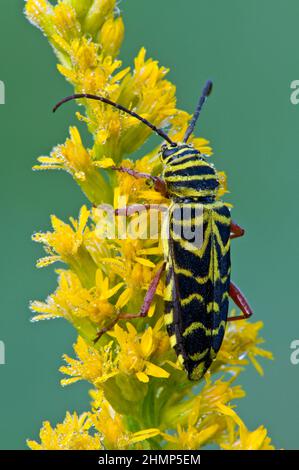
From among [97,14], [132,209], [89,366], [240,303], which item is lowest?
[89,366]

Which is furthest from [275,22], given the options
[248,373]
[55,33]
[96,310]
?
[96,310]

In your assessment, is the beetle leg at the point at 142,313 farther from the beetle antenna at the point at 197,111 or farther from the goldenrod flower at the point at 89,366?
the beetle antenna at the point at 197,111

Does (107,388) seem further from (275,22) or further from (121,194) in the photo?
(275,22)

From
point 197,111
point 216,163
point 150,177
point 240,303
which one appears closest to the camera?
point 150,177

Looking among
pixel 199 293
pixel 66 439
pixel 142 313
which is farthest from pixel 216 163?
pixel 66 439

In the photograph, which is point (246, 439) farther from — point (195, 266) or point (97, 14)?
point (97, 14)

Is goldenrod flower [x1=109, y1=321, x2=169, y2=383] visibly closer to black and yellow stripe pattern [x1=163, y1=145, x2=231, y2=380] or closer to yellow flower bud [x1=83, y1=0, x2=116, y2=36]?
black and yellow stripe pattern [x1=163, y1=145, x2=231, y2=380]
